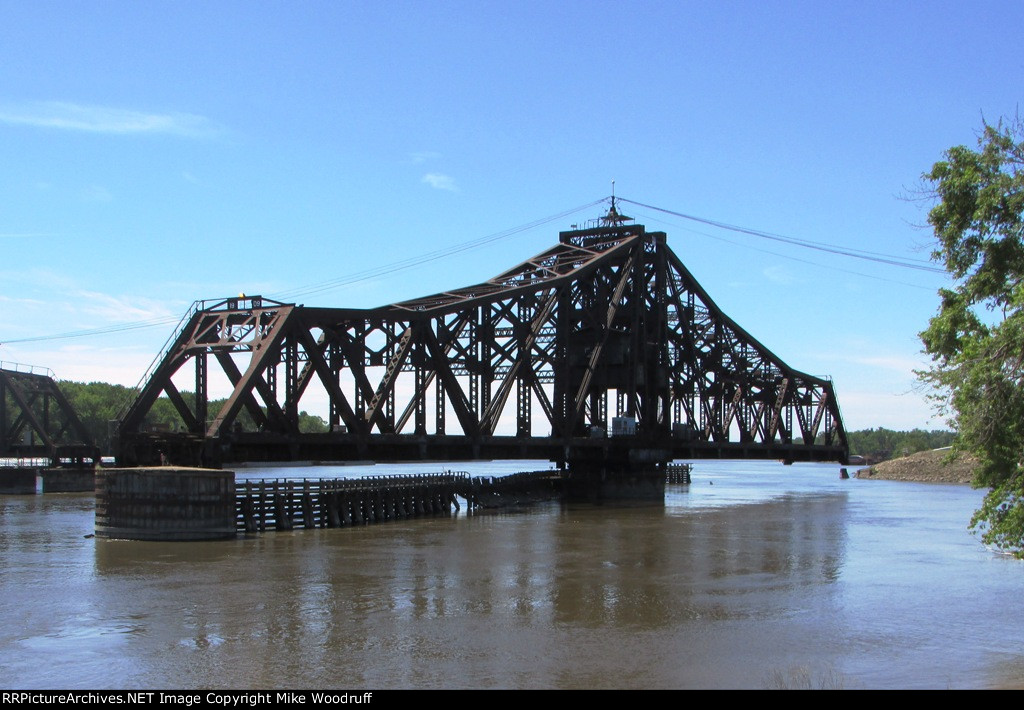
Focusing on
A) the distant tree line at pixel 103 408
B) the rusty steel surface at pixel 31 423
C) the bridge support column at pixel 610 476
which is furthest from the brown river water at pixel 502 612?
the distant tree line at pixel 103 408

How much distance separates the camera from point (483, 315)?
61.8 m

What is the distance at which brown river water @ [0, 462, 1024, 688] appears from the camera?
61.4ft

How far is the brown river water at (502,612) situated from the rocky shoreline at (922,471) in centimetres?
9529

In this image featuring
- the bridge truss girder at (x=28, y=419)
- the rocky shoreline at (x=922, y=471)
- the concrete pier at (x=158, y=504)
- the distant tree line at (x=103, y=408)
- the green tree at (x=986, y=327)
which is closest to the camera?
the green tree at (x=986, y=327)

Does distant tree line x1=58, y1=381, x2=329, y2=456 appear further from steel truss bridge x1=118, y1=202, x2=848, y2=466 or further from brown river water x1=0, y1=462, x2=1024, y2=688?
brown river water x1=0, y1=462, x2=1024, y2=688

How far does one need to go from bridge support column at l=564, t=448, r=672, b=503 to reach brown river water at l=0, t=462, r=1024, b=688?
30.0 m

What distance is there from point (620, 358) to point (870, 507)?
21.5 metres

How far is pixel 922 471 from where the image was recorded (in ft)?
494

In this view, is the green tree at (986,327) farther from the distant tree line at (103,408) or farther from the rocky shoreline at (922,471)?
the distant tree line at (103,408)

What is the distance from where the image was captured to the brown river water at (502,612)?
18.7 m

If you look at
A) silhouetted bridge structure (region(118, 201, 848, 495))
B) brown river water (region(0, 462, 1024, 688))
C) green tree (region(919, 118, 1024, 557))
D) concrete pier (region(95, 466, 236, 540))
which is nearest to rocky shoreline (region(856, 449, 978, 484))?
Result: silhouetted bridge structure (region(118, 201, 848, 495))

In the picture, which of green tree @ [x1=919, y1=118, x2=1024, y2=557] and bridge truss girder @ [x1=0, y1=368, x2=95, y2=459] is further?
bridge truss girder @ [x1=0, y1=368, x2=95, y2=459]
